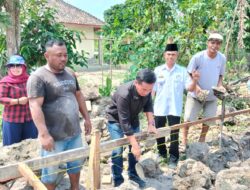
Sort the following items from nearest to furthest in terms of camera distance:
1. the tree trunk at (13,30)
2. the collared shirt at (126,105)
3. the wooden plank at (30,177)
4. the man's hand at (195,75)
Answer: the wooden plank at (30,177) → the collared shirt at (126,105) → the man's hand at (195,75) → the tree trunk at (13,30)

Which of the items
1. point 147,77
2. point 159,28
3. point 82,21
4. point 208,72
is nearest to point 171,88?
point 208,72

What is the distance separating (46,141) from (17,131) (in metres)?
1.26

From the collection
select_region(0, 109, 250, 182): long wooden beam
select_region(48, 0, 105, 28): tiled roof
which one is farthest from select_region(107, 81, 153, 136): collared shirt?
select_region(48, 0, 105, 28): tiled roof

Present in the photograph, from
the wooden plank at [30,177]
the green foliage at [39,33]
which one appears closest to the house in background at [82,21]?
the green foliage at [39,33]

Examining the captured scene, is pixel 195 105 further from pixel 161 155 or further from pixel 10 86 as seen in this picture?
pixel 10 86

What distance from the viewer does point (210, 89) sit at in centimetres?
505

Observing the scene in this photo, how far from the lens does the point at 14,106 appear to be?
4.16m

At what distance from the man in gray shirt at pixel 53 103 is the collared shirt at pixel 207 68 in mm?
2063

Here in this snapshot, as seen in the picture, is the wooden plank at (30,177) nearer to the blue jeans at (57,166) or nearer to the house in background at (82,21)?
the blue jeans at (57,166)

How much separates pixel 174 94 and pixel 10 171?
247 cm

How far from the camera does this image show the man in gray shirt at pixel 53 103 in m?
3.18

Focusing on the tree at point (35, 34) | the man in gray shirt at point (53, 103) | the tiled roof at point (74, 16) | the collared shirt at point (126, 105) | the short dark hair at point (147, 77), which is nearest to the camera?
the man in gray shirt at point (53, 103)

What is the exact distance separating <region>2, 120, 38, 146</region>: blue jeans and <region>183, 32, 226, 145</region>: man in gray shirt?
87.4 inches

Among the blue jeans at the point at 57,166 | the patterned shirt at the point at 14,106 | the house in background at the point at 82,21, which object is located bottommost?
the blue jeans at the point at 57,166
